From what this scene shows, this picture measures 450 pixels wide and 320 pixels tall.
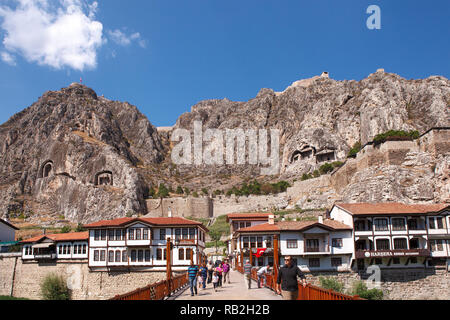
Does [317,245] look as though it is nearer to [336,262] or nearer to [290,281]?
[336,262]

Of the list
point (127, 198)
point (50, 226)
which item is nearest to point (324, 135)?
point (127, 198)

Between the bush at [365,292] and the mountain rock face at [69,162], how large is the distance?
188 ft

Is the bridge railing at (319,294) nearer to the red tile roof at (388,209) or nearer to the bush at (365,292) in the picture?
the bush at (365,292)

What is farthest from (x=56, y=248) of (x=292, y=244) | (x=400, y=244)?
(x=400, y=244)

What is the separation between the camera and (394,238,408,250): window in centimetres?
4209

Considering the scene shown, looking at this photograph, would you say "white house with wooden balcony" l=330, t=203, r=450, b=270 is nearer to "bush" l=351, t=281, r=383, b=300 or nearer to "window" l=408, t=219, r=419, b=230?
"window" l=408, t=219, r=419, b=230

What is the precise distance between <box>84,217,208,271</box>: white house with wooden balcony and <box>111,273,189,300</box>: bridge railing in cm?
1746

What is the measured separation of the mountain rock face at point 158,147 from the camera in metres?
90.1

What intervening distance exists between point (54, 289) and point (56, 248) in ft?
19.3

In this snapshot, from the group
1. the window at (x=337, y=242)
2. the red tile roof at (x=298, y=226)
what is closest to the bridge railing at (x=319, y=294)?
the red tile roof at (x=298, y=226)

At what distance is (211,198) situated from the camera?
92.2 m
